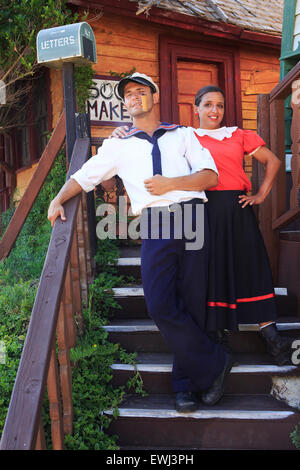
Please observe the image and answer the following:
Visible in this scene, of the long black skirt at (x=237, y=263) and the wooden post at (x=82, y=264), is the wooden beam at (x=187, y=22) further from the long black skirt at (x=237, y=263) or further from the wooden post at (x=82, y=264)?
the long black skirt at (x=237, y=263)

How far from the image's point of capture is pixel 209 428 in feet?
7.88

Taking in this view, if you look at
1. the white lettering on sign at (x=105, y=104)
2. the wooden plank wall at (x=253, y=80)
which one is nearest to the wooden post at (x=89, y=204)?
the white lettering on sign at (x=105, y=104)

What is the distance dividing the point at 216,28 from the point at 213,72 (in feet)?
2.11

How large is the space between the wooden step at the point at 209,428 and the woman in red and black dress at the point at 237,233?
419 millimetres

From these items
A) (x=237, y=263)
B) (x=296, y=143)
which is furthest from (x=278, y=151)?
(x=237, y=263)

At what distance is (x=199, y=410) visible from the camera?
7.99 feet

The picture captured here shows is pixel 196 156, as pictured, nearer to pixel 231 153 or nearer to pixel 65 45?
pixel 231 153

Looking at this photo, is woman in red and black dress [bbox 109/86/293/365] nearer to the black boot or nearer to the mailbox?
the black boot

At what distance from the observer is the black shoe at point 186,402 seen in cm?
240

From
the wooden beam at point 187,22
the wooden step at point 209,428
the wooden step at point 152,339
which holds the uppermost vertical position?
the wooden beam at point 187,22

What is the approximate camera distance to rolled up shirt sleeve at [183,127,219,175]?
7.84 ft

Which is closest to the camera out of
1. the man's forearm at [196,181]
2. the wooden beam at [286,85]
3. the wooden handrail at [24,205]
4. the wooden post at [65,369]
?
the wooden post at [65,369]

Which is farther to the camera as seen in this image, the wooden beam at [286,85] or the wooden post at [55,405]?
the wooden beam at [286,85]
